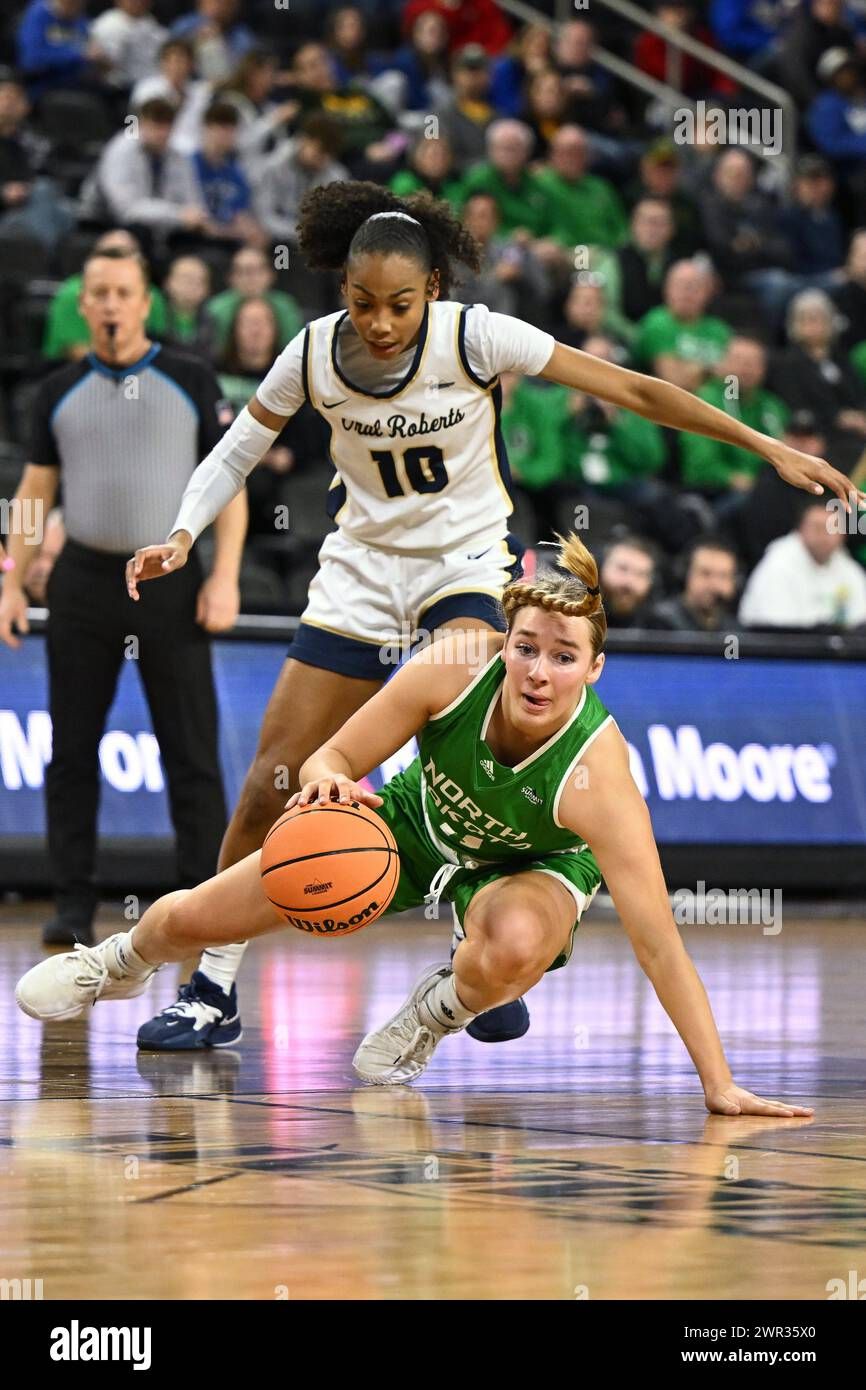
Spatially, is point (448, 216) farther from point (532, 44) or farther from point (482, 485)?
point (532, 44)

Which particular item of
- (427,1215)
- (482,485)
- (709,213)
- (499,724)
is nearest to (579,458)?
(709,213)

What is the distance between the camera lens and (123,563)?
8.21m

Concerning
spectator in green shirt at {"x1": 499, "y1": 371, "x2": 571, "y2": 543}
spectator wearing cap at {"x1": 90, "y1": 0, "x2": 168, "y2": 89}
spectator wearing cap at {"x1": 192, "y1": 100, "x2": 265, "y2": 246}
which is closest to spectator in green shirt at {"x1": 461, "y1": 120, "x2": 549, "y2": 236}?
spectator wearing cap at {"x1": 192, "y1": 100, "x2": 265, "y2": 246}

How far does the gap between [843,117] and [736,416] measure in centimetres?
461

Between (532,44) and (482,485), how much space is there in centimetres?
1139

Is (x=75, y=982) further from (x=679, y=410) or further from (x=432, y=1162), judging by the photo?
(x=679, y=410)

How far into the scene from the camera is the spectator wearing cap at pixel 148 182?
43.7ft

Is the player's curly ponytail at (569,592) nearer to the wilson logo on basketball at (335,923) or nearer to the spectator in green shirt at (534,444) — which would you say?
the wilson logo on basketball at (335,923)

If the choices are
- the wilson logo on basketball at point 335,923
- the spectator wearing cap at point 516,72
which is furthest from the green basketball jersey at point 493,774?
the spectator wearing cap at point 516,72

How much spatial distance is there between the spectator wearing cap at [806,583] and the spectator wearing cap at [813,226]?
4759 millimetres

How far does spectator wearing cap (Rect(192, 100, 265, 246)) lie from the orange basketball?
9.00 m

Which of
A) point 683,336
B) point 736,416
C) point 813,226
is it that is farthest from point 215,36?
point 813,226

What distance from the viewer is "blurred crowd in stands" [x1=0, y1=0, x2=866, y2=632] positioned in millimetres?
12367

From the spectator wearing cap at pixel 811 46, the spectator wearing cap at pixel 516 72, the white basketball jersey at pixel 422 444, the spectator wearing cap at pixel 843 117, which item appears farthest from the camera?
the spectator wearing cap at pixel 811 46
